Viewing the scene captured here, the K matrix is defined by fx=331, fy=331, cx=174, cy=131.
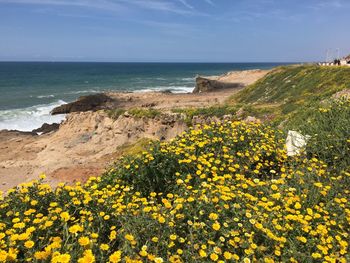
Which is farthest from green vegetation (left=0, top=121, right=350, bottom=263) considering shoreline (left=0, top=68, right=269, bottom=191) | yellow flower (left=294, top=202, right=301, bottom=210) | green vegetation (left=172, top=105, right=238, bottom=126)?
green vegetation (left=172, top=105, right=238, bottom=126)

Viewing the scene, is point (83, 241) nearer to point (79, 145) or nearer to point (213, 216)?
point (213, 216)

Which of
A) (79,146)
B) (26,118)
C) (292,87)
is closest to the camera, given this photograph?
(79,146)

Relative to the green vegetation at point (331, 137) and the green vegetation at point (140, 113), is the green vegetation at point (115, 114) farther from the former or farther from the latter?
the green vegetation at point (331, 137)

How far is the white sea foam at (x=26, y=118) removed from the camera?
32.7 metres

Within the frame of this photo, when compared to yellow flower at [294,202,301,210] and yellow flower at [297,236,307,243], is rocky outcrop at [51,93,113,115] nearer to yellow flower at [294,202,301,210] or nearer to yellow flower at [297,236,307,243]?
yellow flower at [294,202,301,210]

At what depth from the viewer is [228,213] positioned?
4289 millimetres

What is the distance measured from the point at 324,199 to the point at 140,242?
2897 mm

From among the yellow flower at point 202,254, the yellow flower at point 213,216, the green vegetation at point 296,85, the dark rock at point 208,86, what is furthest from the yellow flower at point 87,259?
the dark rock at point 208,86

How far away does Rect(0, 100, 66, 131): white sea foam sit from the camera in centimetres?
3272

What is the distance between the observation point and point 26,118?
35.8m

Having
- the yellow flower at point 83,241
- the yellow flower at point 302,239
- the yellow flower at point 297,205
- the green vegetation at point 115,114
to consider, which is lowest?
the green vegetation at point 115,114

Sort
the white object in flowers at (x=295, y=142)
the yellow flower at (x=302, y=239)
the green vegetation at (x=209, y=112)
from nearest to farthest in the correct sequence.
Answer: the yellow flower at (x=302, y=239)
the white object in flowers at (x=295, y=142)
the green vegetation at (x=209, y=112)

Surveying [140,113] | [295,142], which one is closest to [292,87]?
[140,113]

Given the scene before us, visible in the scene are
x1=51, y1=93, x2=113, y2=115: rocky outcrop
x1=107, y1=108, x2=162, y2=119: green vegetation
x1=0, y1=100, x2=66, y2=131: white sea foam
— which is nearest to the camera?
x1=107, y1=108, x2=162, y2=119: green vegetation
